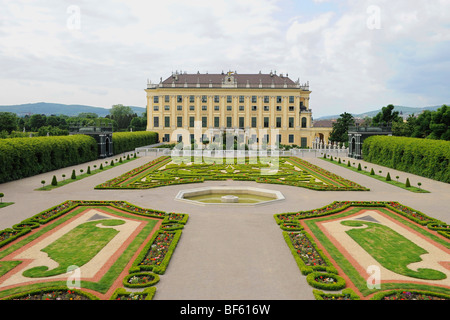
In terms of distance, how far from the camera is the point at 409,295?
9.80 m

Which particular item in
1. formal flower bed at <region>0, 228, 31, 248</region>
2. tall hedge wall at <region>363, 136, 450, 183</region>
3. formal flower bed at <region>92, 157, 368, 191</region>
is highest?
tall hedge wall at <region>363, 136, 450, 183</region>

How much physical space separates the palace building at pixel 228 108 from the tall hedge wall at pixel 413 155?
1541 inches

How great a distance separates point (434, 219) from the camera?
17500 millimetres

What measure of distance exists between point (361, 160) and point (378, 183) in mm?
20056

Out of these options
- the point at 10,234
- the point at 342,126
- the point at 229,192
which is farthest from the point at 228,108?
the point at 10,234

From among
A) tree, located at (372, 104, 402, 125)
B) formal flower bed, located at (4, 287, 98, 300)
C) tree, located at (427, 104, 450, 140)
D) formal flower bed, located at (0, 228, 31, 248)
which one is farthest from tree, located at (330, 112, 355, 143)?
formal flower bed, located at (4, 287, 98, 300)

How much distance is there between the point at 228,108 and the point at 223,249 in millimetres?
72652

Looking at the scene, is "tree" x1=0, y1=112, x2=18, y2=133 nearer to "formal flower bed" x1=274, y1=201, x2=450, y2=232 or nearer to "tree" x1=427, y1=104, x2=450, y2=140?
"formal flower bed" x1=274, y1=201, x2=450, y2=232

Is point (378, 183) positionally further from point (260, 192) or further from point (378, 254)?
point (378, 254)

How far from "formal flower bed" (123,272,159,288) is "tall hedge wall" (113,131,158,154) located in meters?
44.5

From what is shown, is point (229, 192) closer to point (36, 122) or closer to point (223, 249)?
point (223, 249)

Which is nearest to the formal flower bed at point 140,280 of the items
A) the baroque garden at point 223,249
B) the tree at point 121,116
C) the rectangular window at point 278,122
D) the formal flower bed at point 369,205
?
the baroque garden at point 223,249

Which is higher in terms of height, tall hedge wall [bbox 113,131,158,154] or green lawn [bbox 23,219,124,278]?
tall hedge wall [bbox 113,131,158,154]

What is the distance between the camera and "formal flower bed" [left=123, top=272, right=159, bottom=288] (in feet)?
33.9
